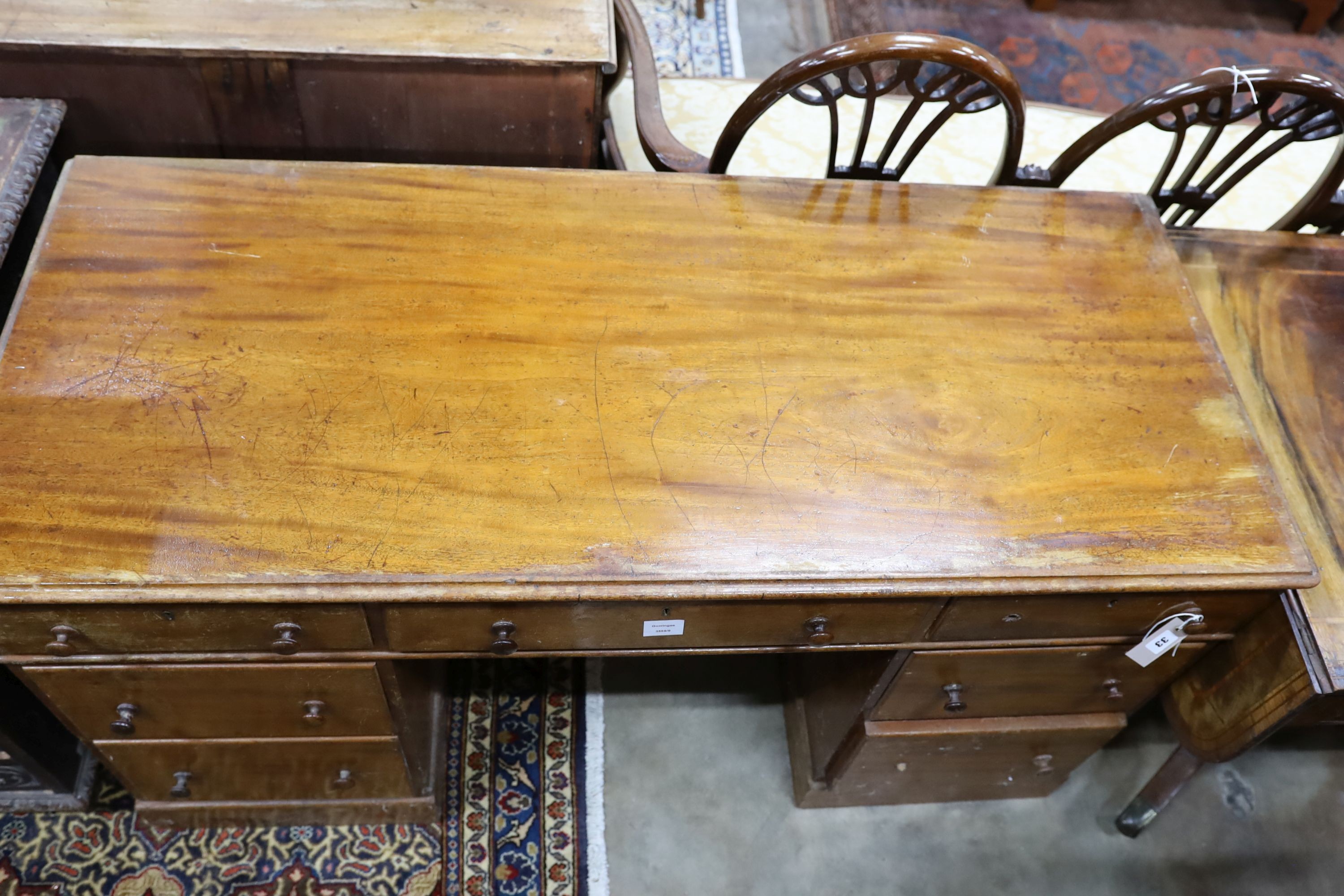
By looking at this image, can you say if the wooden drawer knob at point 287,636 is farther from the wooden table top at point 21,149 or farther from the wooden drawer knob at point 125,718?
the wooden table top at point 21,149

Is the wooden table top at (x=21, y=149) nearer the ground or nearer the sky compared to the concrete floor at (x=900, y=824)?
nearer the sky

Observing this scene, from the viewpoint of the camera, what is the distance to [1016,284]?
130 centimetres

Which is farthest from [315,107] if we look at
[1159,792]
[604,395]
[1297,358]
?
[1159,792]

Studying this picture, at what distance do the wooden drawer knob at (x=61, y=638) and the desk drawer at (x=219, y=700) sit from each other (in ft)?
0.31

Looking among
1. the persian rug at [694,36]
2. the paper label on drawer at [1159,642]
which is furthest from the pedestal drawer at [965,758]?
the persian rug at [694,36]

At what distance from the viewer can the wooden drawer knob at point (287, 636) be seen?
1.03 meters

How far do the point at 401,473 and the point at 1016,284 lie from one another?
0.85m

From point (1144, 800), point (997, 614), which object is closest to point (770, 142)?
point (997, 614)

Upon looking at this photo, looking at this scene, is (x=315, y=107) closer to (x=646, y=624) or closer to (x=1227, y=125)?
(x=646, y=624)

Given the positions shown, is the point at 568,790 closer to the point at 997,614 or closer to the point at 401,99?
the point at 997,614

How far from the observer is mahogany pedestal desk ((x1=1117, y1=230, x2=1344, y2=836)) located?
1144mm

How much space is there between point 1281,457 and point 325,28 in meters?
1.57

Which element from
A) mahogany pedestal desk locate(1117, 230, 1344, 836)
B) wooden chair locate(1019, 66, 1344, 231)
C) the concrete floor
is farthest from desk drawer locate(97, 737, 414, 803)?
wooden chair locate(1019, 66, 1344, 231)

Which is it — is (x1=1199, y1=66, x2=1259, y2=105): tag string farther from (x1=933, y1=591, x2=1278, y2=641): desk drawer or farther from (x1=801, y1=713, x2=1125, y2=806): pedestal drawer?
(x1=801, y1=713, x2=1125, y2=806): pedestal drawer
